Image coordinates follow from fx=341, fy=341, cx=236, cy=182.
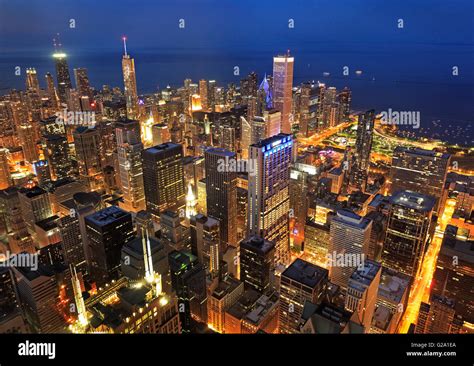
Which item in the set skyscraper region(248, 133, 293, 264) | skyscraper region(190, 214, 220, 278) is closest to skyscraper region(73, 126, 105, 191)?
skyscraper region(190, 214, 220, 278)

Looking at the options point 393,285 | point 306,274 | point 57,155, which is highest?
point 57,155

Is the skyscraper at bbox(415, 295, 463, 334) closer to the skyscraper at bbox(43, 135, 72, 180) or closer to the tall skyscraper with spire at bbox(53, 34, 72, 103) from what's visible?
the skyscraper at bbox(43, 135, 72, 180)

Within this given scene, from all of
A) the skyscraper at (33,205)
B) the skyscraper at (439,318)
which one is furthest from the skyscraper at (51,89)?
the skyscraper at (439,318)

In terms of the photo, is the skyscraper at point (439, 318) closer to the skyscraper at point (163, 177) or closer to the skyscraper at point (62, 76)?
the skyscraper at point (163, 177)

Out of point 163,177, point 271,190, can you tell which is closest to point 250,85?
point 163,177

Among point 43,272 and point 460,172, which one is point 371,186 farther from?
point 43,272

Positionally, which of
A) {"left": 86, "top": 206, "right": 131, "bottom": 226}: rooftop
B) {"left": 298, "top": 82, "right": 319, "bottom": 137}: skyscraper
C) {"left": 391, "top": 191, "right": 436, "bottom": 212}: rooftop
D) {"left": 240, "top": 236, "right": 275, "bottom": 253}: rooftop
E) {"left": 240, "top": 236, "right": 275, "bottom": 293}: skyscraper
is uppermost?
{"left": 298, "top": 82, "right": 319, "bottom": 137}: skyscraper

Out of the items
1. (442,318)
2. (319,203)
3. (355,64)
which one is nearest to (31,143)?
(319,203)

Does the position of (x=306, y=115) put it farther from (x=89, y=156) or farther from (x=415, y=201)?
(x=89, y=156)
